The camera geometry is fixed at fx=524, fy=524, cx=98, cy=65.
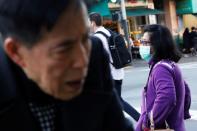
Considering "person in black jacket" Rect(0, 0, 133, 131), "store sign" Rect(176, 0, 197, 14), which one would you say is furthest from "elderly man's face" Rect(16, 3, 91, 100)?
"store sign" Rect(176, 0, 197, 14)

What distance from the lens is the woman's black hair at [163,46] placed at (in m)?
4.14

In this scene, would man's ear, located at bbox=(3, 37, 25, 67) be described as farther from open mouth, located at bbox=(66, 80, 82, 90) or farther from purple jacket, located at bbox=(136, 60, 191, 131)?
purple jacket, located at bbox=(136, 60, 191, 131)

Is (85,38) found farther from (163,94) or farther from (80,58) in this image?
(163,94)

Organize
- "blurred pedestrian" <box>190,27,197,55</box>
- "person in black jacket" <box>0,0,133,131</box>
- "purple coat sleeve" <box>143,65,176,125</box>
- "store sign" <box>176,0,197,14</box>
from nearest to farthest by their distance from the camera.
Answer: "person in black jacket" <box>0,0,133,131</box> < "purple coat sleeve" <box>143,65,176,125</box> < "blurred pedestrian" <box>190,27,197,55</box> < "store sign" <box>176,0,197,14</box>

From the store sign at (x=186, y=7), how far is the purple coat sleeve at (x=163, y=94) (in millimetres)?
29180

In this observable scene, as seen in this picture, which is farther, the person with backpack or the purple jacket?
the person with backpack

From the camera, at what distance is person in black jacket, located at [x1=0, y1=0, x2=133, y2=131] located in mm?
1266

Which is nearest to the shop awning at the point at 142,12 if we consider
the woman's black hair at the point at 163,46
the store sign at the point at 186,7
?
the store sign at the point at 186,7

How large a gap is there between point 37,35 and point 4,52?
0.16m

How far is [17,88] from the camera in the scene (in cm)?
139

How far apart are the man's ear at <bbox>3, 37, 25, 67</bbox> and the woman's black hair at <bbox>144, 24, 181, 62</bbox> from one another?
9.58ft

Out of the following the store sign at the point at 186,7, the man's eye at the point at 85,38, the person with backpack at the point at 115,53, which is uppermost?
the man's eye at the point at 85,38

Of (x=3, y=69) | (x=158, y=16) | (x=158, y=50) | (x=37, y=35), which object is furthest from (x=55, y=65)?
(x=158, y=16)

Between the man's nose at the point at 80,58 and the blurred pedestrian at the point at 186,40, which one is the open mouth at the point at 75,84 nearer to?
the man's nose at the point at 80,58
